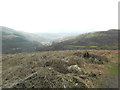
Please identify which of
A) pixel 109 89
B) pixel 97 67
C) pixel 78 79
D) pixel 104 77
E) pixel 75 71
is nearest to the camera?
pixel 109 89

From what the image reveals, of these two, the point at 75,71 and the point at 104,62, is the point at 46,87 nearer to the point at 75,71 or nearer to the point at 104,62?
the point at 75,71

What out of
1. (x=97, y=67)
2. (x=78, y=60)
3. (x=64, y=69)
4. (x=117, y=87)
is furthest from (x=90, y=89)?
(x=78, y=60)

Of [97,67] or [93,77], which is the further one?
[97,67]

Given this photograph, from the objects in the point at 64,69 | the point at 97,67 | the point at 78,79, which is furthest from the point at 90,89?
the point at 97,67

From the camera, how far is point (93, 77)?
1886 centimetres

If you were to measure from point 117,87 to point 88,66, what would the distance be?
29.6 ft

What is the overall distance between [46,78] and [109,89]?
764 cm

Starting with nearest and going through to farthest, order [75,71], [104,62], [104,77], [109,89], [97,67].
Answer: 1. [109,89]
2. [104,77]
3. [75,71]
4. [97,67]
5. [104,62]

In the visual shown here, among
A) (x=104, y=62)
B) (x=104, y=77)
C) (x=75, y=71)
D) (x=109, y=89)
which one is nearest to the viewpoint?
(x=109, y=89)

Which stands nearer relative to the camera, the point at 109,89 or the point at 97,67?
the point at 109,89

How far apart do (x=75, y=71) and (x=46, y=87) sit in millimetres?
6369

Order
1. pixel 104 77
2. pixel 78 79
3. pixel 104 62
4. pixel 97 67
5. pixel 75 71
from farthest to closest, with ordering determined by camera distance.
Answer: pixel 104 62, pixel 97 67, pixel 75 71, pixel 104 77, pixel 78 79

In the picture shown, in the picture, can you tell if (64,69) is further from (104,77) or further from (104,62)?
(104,62)

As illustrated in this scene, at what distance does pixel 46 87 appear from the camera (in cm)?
1571
